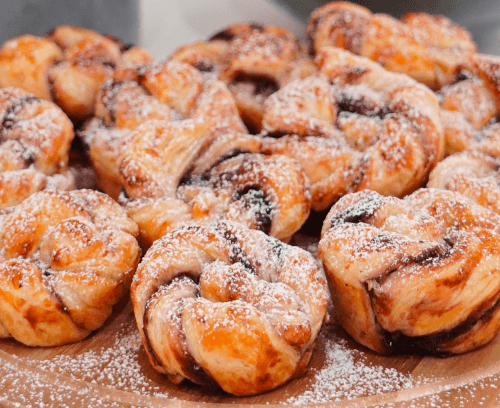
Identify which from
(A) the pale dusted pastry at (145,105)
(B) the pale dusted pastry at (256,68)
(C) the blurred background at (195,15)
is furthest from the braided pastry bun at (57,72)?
(C) the blurred background at (195,15)

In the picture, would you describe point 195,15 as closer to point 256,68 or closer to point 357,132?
point 256,68

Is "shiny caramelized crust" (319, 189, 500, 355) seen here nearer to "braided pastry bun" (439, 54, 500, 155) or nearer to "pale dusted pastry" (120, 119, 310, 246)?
"pale dusted pastry" (120, 119, 310, 246)

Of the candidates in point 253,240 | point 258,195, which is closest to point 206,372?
point 253,240

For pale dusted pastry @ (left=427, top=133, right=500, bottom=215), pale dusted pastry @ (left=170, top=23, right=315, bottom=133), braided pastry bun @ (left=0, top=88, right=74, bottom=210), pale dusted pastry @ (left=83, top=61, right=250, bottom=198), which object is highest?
pale dusted pastry @ (left=427, top=133, right=500, bottom=215)

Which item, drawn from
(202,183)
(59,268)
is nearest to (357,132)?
(202,183)

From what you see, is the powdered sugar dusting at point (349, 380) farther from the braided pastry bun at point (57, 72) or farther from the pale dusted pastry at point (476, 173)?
the braided pastry bun at point (57, 72)

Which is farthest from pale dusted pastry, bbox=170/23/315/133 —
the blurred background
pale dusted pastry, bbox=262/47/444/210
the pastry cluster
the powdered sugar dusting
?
the powdered sugar dusting
